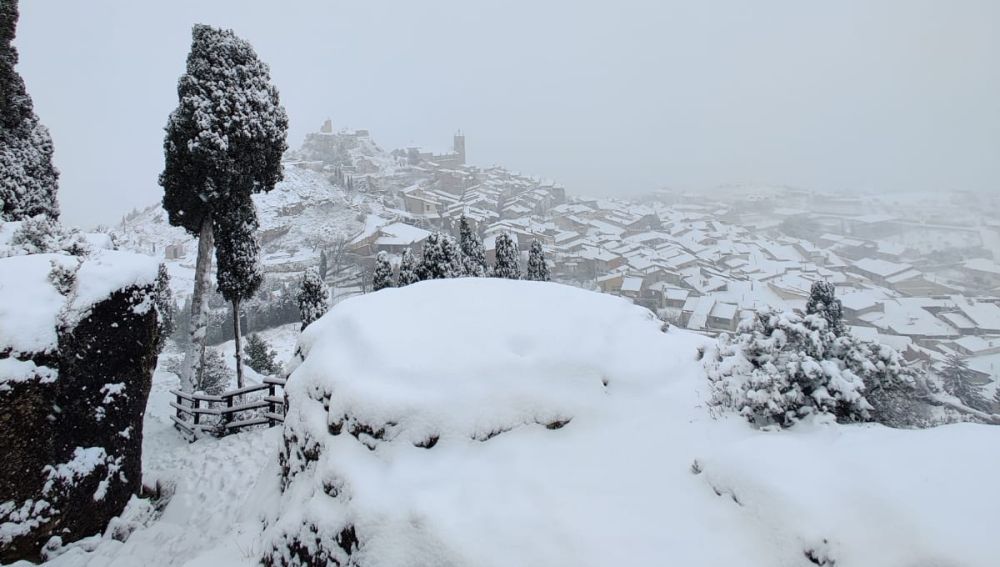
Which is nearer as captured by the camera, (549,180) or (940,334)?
(940,334)

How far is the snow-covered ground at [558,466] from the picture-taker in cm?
300

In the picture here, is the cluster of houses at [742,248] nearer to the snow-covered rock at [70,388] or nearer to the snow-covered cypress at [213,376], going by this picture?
the snow-covered rock at [70,388]

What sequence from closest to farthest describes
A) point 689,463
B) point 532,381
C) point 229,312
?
point 689,463 → point 532,381 → point 229,312

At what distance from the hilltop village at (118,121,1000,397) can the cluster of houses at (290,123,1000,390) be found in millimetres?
201

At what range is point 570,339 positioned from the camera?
539cm

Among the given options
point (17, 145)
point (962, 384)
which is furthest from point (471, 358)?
point (962, 384)

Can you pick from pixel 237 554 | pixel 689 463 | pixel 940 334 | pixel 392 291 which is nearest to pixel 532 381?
pixel 689 463

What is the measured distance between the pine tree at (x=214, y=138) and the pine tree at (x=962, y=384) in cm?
2227

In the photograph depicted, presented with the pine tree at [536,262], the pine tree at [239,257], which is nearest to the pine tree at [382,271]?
the pine tree at [239,257]

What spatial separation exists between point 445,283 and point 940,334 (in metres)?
34.9

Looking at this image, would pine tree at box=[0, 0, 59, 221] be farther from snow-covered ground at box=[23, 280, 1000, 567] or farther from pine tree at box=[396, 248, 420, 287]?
pine tree at box=[396, 248, 420, 287]

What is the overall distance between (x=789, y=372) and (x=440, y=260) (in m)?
16.4

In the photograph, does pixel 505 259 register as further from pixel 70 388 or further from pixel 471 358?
pixel 70 388

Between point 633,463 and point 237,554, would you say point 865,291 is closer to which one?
point 633,463
